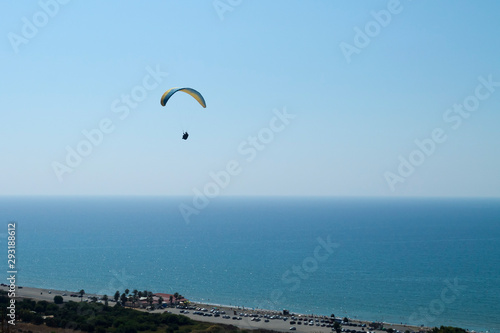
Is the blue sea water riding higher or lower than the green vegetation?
higher

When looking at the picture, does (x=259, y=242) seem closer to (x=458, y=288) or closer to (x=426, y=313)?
(x=458, y=288)

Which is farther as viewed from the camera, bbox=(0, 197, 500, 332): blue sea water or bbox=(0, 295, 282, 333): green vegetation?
bbox=(0, 197, 500, 332): blue sea water

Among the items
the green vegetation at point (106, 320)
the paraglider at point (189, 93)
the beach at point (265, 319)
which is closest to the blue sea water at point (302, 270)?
the beach at point (265, 319)

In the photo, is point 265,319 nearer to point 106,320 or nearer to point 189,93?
point 106,320

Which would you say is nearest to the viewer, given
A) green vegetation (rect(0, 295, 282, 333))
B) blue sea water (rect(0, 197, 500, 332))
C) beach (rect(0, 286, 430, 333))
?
green vegetation (rect(0, 295, 282, 333))

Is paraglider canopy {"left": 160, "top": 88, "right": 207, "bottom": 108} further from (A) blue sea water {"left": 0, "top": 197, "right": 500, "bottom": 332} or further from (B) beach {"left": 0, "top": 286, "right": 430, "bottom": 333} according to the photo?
(A) blue sea water {"left": 0, "top": 197, "right": 500, "bottom": 332}

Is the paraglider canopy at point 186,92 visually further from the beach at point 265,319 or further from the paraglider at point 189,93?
the beach at point 265,319

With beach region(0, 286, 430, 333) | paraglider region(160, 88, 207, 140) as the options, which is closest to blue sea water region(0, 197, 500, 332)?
beach region(0, 286, 430, 333)

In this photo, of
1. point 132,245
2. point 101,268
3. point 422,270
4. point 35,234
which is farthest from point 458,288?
point 35,234

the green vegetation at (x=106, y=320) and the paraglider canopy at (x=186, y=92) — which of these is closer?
the paraglider canopy at (x=186, y=92)

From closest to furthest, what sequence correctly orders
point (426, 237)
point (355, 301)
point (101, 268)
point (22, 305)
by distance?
point (22, 305) → point (355, 301) → point (101, 268) → point (426, 237)

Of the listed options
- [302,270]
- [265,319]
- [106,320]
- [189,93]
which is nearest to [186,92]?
[189,93]
